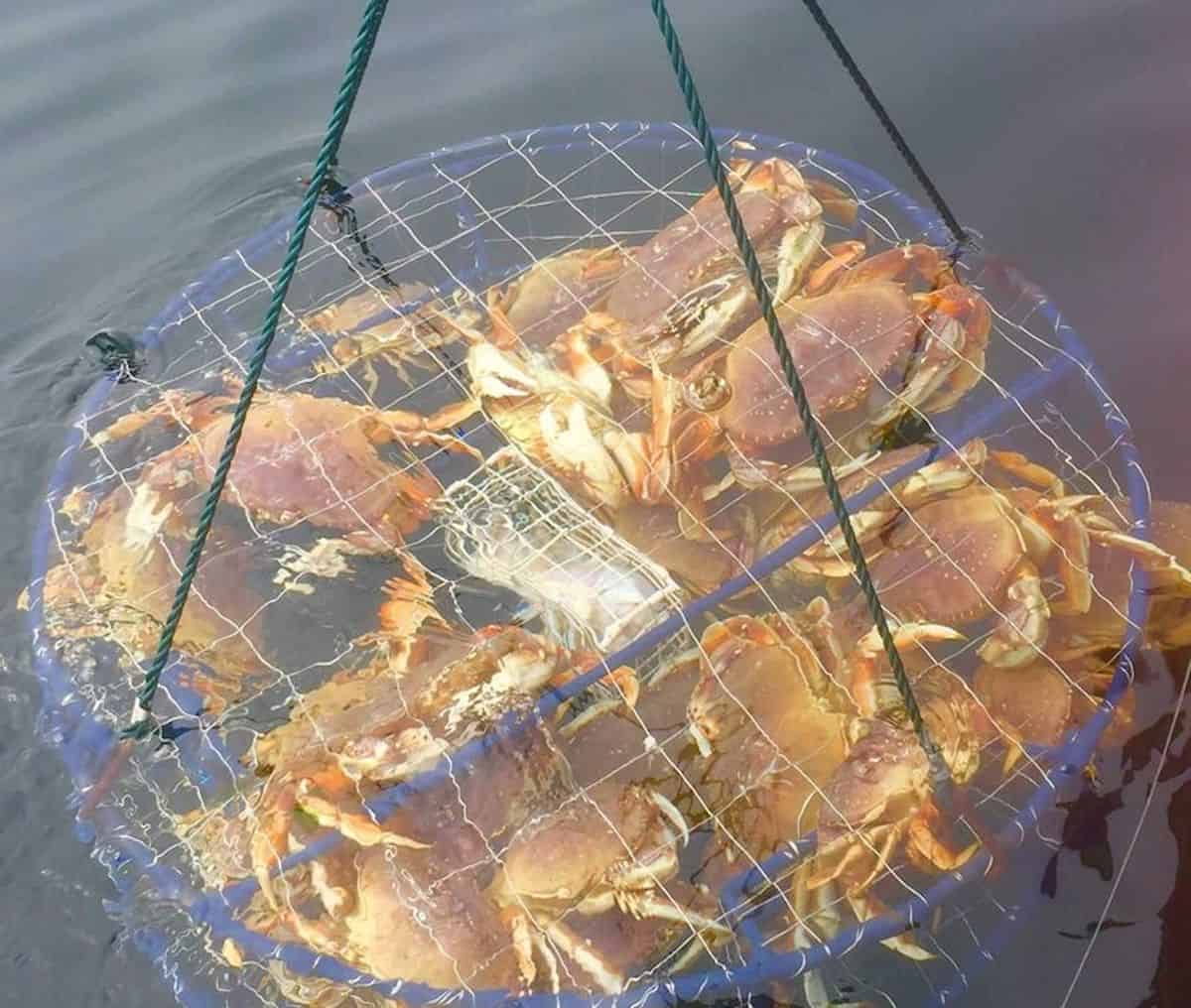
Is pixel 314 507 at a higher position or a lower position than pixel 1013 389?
higher

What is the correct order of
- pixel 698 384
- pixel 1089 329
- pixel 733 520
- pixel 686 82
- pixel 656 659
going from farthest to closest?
pixel 1089 329 → pixel 698 384 → pixel 733 520 → pixel 656 659 → pixel 686 82

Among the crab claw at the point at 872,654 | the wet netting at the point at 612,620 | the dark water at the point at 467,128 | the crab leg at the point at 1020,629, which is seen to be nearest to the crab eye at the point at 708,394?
the wet netting at the point at 612,620

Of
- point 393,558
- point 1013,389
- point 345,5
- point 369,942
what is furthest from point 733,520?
point 345,5

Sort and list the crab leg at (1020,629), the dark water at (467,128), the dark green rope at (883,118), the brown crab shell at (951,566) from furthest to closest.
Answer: the dark water at (467,128)
the brown crab shell at (951,566)
the crab leg at (1020,629)
the dark green rope at (883,118)

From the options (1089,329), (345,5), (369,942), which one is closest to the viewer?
(369,942)

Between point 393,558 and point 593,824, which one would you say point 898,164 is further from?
point 593,824

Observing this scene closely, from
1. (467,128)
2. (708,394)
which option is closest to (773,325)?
(708,394)

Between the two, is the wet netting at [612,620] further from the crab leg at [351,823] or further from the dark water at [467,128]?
the dark water at [467,128]
